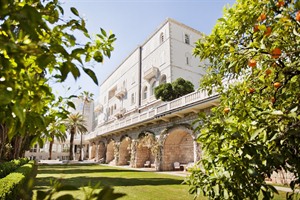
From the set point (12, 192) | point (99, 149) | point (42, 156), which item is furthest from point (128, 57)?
point (12, 192)

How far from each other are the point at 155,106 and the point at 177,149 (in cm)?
888

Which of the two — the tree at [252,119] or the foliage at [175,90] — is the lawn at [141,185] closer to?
the tree at [252,119]

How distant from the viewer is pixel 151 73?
31.1 m

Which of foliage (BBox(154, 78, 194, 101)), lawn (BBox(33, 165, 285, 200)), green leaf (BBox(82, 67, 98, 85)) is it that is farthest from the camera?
foliage (BBox(154, 78, 194, 101))

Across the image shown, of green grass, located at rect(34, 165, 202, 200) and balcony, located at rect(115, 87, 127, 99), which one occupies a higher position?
balcony, located at rect(115, 87, 127, 99)

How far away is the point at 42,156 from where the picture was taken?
52.0 meters

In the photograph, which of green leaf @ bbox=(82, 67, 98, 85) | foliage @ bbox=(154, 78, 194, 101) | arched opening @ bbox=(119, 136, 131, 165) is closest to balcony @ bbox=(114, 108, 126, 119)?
arched opening @ bbox=(119, 136, 131, 165)

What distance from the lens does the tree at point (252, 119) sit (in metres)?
1.91

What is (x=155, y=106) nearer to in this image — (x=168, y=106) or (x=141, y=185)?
(x=168, y=106)

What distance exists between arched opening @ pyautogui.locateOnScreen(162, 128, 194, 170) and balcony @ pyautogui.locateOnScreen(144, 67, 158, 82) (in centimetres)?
1245

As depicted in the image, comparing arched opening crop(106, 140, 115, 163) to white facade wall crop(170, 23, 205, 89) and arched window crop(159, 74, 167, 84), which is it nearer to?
arched window crop(159, 74, 167, 84)

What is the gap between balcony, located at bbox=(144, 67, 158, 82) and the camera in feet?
101

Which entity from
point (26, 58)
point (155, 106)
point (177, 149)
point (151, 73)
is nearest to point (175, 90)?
point (155, 106)

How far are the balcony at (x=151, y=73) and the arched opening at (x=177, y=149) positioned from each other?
12448 mm
